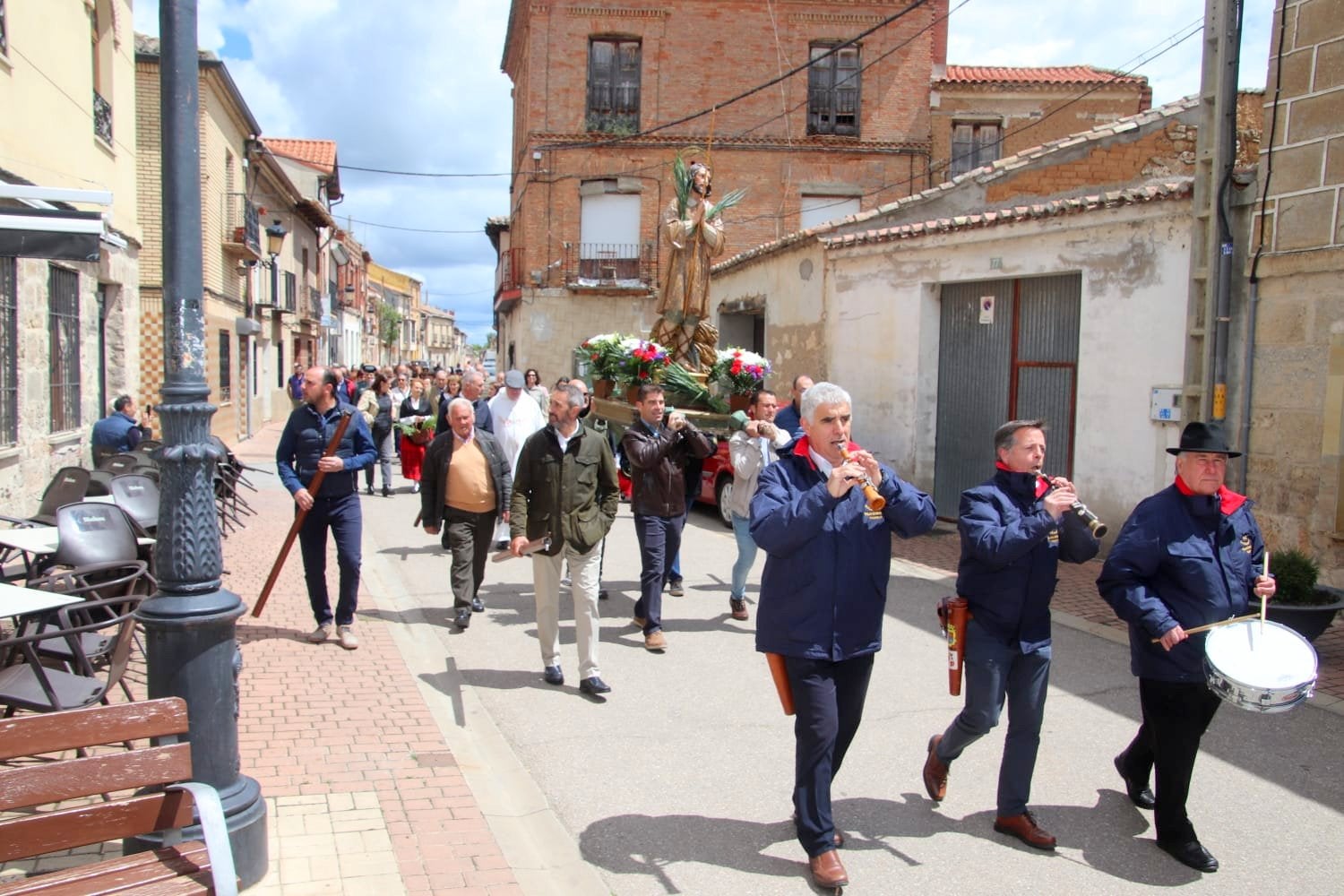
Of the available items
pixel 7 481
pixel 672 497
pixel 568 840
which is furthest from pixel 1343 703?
pixel 7 481

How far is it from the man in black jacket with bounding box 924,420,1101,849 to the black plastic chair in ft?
18.9

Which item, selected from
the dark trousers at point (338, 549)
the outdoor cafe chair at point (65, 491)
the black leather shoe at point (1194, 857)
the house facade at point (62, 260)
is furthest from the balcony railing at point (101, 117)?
the black leather shoe at point (1194, 857)

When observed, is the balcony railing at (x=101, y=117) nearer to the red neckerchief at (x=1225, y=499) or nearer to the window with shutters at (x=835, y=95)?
the red neckerchief at (x=1225, y=499)

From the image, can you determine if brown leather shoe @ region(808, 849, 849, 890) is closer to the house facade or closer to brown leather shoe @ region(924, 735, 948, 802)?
brown leather shoe @ region(924, 735, 948, 802)

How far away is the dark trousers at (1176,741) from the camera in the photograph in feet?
13.5

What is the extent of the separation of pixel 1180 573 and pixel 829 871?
1.76m

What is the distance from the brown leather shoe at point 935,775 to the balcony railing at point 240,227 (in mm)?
20698

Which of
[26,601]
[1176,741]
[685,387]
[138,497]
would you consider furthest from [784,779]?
[685,387]

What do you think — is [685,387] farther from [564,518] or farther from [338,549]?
[564,518]

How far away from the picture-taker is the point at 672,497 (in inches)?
293

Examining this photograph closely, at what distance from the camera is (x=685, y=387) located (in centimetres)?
1259

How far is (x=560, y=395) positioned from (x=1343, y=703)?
16.0ft

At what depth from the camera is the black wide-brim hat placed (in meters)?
4.09

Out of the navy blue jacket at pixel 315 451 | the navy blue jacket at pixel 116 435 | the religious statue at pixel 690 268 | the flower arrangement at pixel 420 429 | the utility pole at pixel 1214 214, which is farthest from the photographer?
the flower arrangement at pixel 420 429
